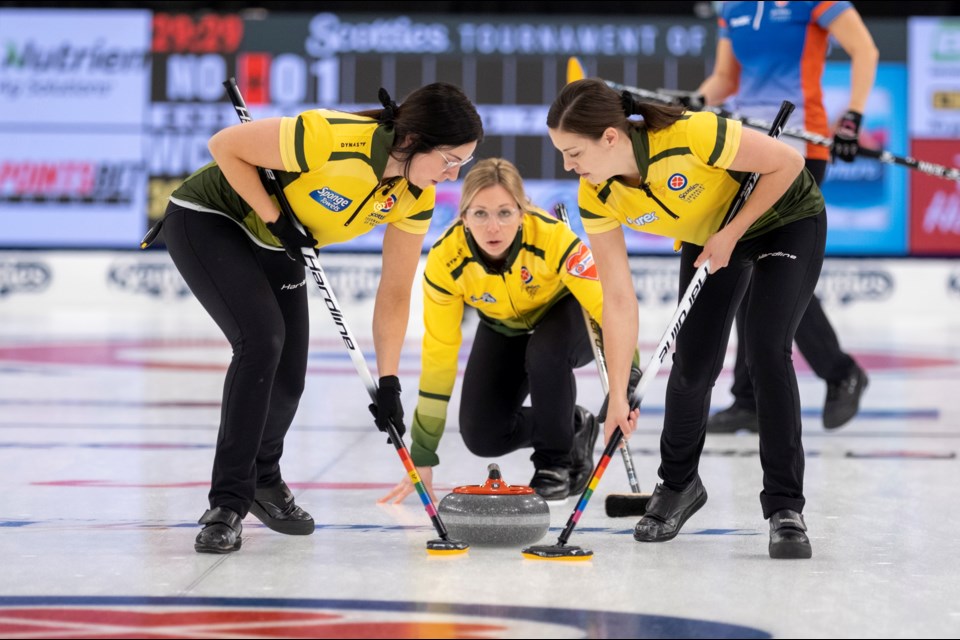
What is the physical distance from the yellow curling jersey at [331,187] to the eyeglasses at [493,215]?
36 centimetres

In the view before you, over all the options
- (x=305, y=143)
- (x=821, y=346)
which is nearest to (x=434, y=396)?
(x=305, y=143)

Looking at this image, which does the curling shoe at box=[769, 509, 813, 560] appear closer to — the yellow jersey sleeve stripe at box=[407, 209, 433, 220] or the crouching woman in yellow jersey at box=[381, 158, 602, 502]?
the crouching woman in yellow jersey at box=[381, 158, 602, 502]

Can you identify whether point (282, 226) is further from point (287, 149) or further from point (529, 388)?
point (529, 388)

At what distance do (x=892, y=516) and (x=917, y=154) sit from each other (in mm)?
8050

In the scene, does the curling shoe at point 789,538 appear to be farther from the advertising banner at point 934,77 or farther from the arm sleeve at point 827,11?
the advertising banner at point 934,77

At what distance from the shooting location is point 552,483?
3314mm

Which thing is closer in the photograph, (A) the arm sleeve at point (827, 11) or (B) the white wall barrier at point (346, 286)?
(A) the arm sleeve at point (827, 11)

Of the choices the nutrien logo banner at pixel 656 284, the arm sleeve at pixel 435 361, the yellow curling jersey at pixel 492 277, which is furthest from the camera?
the nutrien logo banner at pixel 656 284

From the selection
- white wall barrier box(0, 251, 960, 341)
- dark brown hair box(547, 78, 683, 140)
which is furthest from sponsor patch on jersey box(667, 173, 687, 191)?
white wall barrier box(0, 251, 960, 341)

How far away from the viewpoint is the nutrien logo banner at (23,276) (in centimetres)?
1048

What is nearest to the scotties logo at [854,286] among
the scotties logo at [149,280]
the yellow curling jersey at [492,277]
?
the scotties logo at [149,280]

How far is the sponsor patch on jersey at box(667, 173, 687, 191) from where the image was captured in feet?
8.57

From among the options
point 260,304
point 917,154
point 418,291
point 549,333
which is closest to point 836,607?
point 260,304

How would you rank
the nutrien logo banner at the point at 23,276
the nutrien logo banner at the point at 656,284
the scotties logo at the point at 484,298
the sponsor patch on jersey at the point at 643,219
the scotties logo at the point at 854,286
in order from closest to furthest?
the sponsor patch on jersey at the point at 643,219 < the scotties logo at the point at 484,298 < the nutrien logo banner at the point at 656,284 < the scotties logo at the point at 854,286 < the nutrien logo banner at the point at 23,276
